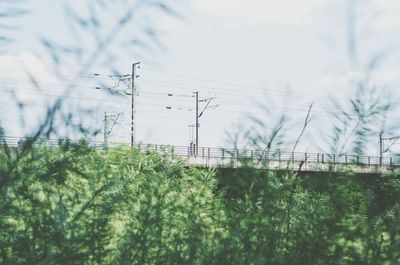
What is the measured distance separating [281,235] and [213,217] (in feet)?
3.21

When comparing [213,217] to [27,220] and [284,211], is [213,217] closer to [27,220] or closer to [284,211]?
[284,211]

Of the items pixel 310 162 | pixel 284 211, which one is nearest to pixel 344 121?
pixel 310 162

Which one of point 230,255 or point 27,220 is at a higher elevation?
point 27,220

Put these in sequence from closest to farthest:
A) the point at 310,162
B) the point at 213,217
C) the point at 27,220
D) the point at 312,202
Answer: the point at 27,220 < the point at 310,162 < the point at 312,202 < the point at 213,217

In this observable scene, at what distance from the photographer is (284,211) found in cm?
339

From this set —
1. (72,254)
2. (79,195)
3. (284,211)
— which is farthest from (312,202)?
(72,254)

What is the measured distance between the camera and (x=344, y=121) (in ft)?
11.1

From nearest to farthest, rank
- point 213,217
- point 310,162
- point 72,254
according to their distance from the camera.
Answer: point 72,254
point 310,162
point 213,217

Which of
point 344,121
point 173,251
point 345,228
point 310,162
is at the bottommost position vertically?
point 173,251

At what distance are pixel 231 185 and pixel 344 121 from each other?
0.70m

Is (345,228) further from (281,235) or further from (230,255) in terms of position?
(230,255)

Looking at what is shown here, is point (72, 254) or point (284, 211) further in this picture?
point (284, 211)

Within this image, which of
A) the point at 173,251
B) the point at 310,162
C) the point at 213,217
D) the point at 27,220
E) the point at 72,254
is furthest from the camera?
the point at 213,217

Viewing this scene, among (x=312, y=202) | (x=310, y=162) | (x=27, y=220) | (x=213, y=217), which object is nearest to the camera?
(x=27, y=220)
